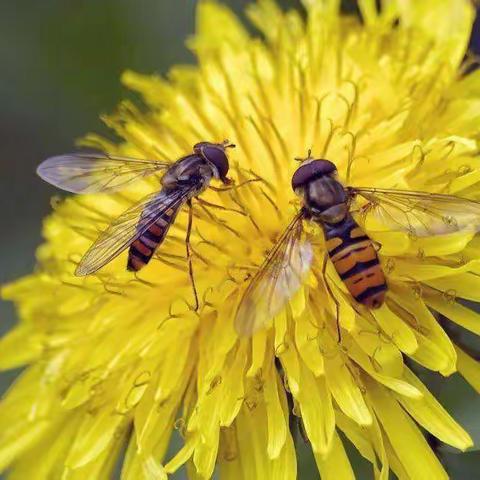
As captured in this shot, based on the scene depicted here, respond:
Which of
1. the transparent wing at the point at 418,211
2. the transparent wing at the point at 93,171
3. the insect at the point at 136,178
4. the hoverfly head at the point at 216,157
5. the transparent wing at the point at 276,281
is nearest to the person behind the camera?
the transparent wing at the point at 276,281

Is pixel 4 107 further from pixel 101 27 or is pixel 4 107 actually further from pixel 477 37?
pixel 477 37

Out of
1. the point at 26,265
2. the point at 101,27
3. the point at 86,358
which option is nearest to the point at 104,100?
the point at 101,27

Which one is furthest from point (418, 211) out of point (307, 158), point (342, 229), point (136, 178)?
point (136, 178)

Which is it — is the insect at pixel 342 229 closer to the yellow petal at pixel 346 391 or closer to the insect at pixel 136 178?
the yellow petal at pixel 346 391

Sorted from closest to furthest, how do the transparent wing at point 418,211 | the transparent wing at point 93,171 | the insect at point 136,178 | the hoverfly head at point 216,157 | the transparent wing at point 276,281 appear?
1. the transparent wing at point 276,281
2. the transparent wing at point 418,211
3. the insect at point 136,178
4. the hoverfly head at point 216,157
5. the transparent wing at point 93,171

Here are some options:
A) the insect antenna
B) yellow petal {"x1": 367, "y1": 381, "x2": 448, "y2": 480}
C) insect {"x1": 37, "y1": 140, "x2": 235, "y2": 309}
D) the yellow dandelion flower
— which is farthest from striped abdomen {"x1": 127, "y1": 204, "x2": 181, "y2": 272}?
yellow petal {"x1": 367, "y1": 381, "x2": 448, "y2": 480}

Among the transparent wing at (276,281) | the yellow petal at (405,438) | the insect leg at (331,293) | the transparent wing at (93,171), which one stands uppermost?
the transparent wing at (93,171)

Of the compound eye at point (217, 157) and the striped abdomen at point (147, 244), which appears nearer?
the striped abdomen at point (147, 244)

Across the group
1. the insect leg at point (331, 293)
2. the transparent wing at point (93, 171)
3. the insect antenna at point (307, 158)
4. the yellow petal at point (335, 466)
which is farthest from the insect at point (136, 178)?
Answer: the yellow petal at point (335, 466)

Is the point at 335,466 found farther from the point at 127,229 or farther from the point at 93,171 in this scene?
the point at 93,171
